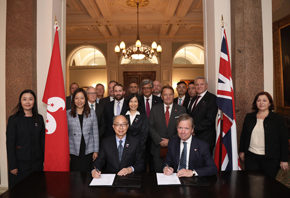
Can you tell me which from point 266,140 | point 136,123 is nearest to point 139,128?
point 136,123

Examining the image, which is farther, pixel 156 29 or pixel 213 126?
pixel 156 29

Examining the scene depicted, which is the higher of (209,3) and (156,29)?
(156,29)

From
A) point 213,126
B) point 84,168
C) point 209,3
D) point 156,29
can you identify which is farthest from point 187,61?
point 84,168

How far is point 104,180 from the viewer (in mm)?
1942

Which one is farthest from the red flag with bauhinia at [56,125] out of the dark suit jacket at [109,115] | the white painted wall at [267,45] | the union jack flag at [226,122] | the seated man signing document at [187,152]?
the white painted wall at [267,45]

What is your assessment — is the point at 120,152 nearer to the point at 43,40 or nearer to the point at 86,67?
the point at 43,40

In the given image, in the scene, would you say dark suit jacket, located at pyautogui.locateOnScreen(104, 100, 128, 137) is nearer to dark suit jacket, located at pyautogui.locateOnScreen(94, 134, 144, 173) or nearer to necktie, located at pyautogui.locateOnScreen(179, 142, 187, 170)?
dark suit jacket, located at pyautogui.locateOnScreen(94, 134, 144, 173)

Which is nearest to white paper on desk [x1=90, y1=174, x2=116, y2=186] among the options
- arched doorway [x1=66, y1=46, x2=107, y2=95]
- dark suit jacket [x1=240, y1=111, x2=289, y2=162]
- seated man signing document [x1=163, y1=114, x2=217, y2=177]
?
seated man signing document [x1=163, y1=114, x2=217, y2=177]

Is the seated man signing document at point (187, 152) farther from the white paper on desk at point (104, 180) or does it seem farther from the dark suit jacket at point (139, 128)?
the dark suit jacket at point (139, 128)

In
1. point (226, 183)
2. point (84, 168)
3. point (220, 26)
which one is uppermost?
point (220, 26)

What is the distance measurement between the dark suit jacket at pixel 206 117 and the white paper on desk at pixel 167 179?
1283 mm

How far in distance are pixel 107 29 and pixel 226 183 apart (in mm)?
8909

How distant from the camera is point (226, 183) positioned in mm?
1864

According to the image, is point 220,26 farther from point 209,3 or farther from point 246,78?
point 246,78
